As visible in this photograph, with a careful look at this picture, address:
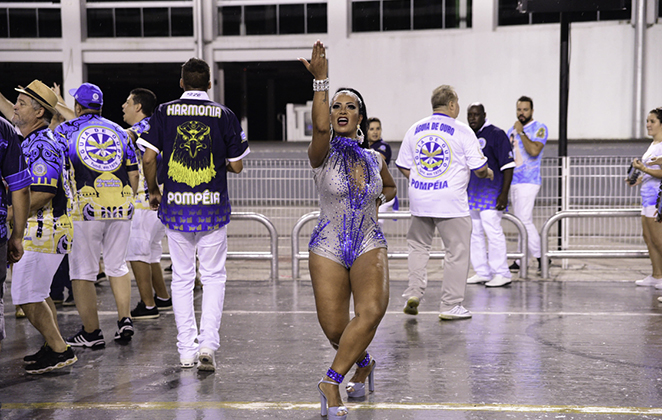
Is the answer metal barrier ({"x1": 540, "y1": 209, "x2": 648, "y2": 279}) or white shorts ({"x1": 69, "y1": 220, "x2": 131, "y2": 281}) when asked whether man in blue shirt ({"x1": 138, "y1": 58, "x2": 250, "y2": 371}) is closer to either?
white shorts ({"x1": 69, "y1": 220, "x2": 131, "y2": 281})

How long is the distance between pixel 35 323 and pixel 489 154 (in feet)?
16.0

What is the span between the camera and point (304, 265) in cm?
957

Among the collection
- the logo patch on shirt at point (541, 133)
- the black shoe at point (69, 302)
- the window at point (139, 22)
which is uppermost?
the window at point (139, 22)

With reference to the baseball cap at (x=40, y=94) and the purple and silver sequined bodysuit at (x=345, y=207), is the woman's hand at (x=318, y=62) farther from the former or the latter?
the baseball cap at (x=40, y=94)

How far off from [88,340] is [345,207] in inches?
105

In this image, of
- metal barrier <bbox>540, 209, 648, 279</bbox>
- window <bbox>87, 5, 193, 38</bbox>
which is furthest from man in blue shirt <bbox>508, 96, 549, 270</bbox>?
window <bbox>87, 5, 193, 38</bbox>

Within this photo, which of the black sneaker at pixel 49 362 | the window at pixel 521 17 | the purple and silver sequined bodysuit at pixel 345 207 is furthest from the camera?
the window at pixel 521 17

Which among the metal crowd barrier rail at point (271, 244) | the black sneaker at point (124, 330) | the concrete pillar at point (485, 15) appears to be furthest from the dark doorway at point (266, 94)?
the black sneaker at point (124, 330)

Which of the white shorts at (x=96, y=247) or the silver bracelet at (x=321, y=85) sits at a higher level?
the silver bracelet at (x=321, y=85)

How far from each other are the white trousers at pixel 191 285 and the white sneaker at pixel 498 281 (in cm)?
379

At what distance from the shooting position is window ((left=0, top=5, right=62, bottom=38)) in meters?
25.3

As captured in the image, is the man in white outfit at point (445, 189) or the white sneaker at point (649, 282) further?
the white sneaker at point (649, 282)

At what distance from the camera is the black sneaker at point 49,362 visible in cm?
470

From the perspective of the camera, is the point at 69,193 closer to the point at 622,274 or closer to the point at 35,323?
the point at 35,323
